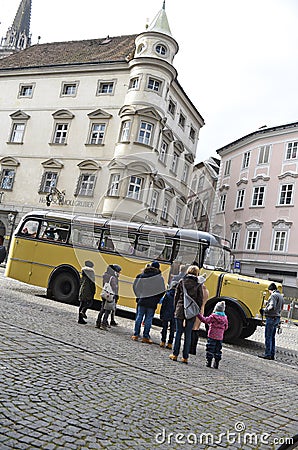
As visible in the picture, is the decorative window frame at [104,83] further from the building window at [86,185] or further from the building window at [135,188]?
the building window at [135,188]

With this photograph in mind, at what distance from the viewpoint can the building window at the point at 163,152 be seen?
3402cm

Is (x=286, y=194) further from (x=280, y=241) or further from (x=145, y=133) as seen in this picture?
(x=145, y=133)

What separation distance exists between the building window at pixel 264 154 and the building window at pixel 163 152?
10901 millimetres

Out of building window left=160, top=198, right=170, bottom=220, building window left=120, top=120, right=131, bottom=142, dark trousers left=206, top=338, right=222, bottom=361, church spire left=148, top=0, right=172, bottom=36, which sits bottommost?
dark trousers left=206, top=338, right=222, bottom=361

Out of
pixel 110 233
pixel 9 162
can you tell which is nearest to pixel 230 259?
pixel 110 233

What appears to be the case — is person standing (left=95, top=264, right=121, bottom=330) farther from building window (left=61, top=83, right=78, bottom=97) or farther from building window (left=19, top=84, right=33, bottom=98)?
building window (left=19, top=84, right=33, bottom=98)

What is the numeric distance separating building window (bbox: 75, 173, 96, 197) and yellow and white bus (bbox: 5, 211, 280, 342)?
58.2ft

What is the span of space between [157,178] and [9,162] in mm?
13801

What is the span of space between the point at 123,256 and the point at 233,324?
4.08m

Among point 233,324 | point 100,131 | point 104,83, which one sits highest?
point 104,83

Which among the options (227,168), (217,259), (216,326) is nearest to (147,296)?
(216,326)

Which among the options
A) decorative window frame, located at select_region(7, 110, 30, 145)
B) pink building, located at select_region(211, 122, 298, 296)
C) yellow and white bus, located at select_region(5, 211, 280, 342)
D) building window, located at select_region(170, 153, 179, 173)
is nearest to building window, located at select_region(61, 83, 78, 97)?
decorative window frame, located at select_region(7, 110, 30, 145)

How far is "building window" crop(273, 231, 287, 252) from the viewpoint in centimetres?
3808

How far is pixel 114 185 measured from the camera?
32.7 meters
